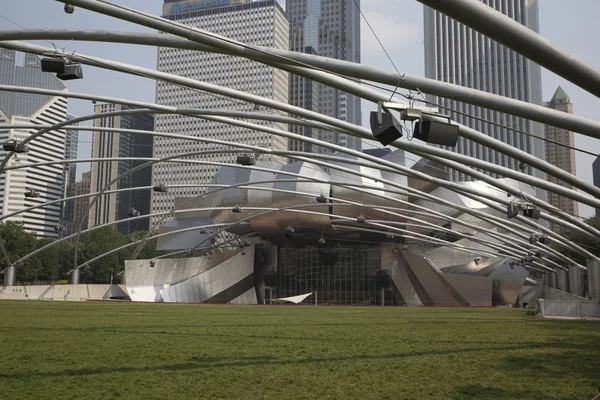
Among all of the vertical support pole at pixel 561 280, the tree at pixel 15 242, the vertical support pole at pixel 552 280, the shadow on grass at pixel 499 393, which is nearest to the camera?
the shadow on grass at pixel 499 393

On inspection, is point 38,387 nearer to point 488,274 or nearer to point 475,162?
point 475,162

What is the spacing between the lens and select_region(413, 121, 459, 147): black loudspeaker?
36.7 ft

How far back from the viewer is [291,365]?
1088 centimetres

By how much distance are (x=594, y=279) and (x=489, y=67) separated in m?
131

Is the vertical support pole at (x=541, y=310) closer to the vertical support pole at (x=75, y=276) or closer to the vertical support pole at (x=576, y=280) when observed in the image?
the vertical support pole at (x=576, y=280)

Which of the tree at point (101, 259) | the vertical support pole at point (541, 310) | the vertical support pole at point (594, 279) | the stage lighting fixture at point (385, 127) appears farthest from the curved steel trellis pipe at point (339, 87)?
the tree at point (101, 259)

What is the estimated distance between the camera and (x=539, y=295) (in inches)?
2405

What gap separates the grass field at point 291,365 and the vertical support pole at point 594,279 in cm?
2079

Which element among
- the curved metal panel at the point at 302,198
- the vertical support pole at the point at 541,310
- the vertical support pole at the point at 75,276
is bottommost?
the vertical support pole at the point at 541,310

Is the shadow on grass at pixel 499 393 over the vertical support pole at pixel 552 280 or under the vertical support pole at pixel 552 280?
under

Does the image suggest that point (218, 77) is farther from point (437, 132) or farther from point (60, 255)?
point (437, 132)

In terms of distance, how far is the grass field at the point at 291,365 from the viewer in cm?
840

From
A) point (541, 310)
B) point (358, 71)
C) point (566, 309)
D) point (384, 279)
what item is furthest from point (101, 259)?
point (358, 71)

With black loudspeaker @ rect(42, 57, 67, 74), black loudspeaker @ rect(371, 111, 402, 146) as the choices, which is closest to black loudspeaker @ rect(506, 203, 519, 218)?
black loudspeaker @ rect(371, 111, 402, 146)
